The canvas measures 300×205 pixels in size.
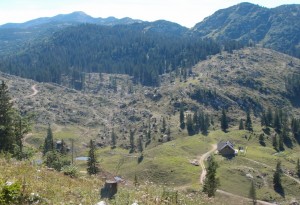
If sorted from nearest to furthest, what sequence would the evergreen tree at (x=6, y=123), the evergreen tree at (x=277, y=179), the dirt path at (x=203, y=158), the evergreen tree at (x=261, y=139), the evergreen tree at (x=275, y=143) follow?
the evergreen tree at (x=6, y=123) → the evergreen tree at (x=277, y=179) → the dirt path at (x=203, y=158) → the evergreen tree at (x=275, y=143) → the evergreen tree at (x=261, y=139)

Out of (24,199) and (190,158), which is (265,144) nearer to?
(190,158)

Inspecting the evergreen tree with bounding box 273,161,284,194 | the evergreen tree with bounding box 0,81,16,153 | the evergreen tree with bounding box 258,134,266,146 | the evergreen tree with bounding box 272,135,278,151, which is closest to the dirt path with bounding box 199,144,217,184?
the evergreen tree with bounding box 273,161,284,194

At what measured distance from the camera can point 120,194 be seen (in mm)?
22938

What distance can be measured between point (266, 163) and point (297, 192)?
22.4 m

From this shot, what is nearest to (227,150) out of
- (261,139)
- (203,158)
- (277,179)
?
(203,158)

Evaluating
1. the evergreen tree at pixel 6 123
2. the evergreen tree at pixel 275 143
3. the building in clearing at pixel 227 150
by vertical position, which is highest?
the evergreen tree at pixel 6 123

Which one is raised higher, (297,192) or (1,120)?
(1,120)

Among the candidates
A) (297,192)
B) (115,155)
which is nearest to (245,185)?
(297,192)

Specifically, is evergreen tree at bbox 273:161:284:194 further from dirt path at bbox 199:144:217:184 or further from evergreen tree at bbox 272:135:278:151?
evergreen tree at bbox 272:135:278:151

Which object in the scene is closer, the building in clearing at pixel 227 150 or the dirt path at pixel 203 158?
the dirt path at pixel 203 158

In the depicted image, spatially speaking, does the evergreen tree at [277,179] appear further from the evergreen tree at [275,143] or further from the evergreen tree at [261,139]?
the evergreen tree at [261,139]

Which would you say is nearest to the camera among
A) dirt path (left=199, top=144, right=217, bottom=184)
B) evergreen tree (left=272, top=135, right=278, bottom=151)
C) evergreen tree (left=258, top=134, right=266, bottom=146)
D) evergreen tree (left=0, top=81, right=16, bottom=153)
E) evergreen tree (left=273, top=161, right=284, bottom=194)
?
evergreen tree (left=0, top=81, right=16, bottom=153)

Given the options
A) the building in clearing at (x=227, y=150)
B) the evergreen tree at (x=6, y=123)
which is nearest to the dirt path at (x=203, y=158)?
the building in clearing at (x=227, y=150)

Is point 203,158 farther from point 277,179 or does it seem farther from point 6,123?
point 6,123
